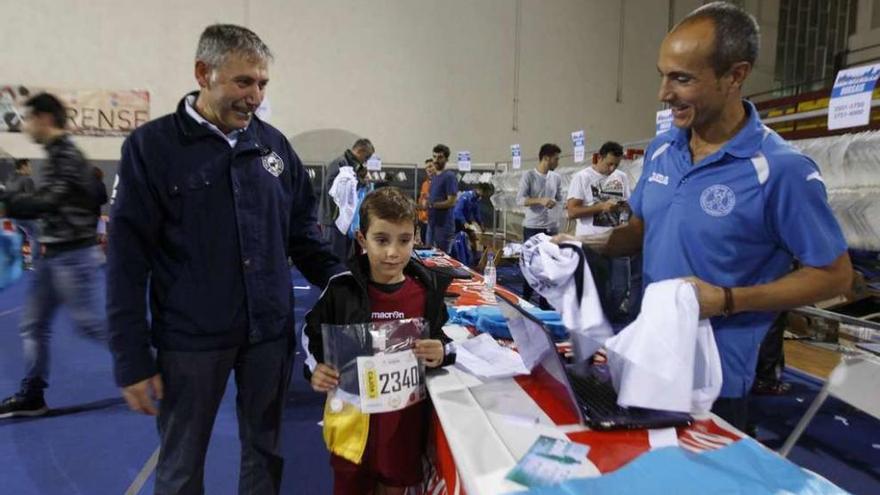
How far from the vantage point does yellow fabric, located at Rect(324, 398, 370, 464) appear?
143 cm

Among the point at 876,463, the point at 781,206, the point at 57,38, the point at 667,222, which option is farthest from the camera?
the point at 57,38

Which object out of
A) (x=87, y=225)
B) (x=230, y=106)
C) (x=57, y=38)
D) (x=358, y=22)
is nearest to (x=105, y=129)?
(x=57, y=38)

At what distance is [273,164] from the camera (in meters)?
1.53

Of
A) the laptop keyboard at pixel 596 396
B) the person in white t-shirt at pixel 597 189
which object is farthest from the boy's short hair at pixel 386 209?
the person in white t-shirt at pixel 597 189

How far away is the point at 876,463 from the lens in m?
2.53

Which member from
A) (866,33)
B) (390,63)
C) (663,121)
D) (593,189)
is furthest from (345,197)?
(866,33)

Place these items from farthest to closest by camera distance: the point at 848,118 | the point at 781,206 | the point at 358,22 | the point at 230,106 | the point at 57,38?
1. the point at 358,22
2. the point at 57,38
3. the point at 848,118
4. the point at 230,106
5. the point at 781,206

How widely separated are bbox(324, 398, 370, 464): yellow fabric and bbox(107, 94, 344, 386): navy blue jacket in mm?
299

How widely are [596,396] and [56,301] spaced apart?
277 centimetres

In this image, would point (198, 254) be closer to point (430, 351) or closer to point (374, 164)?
point (430, 351)

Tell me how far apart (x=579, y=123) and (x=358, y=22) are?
4707mm

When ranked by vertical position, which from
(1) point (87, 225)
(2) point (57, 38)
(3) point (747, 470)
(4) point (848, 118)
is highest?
(2) point (57, 38)

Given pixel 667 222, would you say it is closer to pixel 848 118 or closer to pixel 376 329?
pixel 376 329

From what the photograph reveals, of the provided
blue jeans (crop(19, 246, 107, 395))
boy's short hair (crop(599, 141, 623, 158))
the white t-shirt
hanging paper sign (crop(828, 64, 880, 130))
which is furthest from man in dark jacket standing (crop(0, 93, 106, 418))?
boy's short hair (crop(599, 141, 623, 158))
